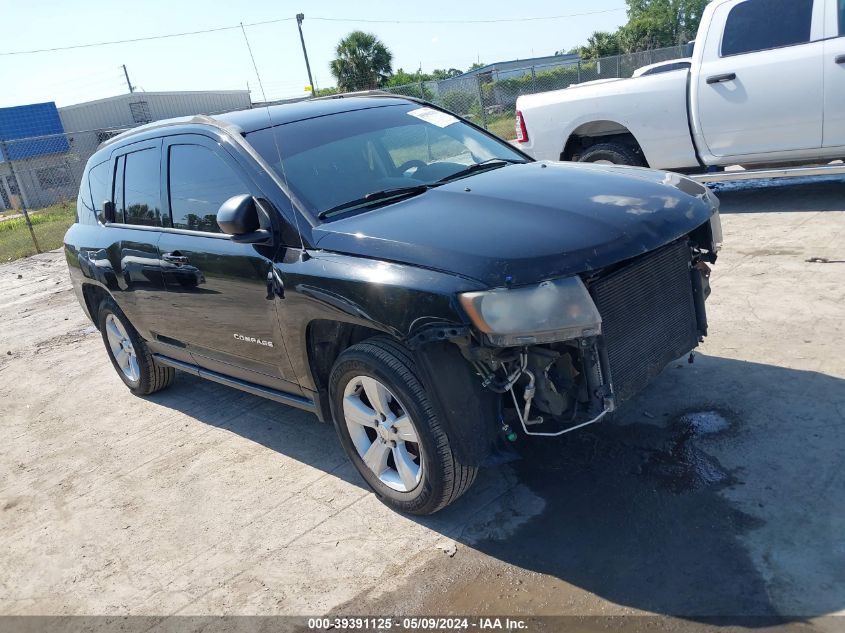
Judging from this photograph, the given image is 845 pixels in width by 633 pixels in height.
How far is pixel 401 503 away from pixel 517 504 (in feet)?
Answer: 1.77

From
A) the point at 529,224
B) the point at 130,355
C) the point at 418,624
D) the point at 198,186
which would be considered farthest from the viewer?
the point at 130,355

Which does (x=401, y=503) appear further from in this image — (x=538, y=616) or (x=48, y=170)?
(x=48, y=170)

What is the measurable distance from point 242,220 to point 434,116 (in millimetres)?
1689

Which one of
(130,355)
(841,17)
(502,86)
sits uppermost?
(841,17)

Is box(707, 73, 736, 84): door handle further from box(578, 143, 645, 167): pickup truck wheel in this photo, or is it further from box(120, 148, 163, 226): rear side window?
box(120, 148, 163, 226): rear side window

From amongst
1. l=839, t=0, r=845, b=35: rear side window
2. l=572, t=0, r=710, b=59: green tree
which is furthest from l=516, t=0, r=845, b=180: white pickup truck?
l=572, t=0, r=710, b=59: green tree

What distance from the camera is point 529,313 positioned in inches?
111

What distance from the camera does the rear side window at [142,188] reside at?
462cm

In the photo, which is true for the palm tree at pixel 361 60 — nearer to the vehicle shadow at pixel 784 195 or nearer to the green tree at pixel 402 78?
the green tree at pixel 402 78

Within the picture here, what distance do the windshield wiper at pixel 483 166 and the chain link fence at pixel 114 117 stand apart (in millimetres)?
1479

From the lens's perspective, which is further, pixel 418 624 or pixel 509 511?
pixel 509 511

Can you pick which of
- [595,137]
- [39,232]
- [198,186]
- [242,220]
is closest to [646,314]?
[242,220]

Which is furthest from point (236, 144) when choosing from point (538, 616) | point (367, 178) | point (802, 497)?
point (802, 497)

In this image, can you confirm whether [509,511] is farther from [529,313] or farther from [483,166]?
[483,166]
